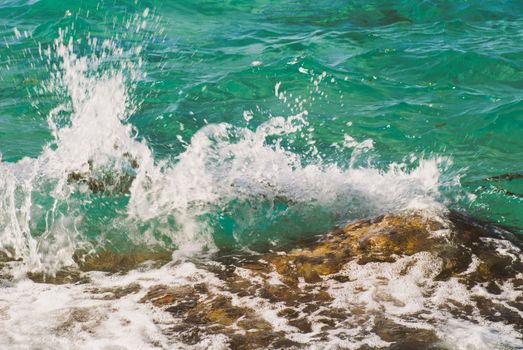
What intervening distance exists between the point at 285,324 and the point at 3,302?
1.93m

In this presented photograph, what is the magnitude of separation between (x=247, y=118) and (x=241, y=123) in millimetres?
158

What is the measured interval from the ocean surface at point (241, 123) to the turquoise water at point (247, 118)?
0.08ft

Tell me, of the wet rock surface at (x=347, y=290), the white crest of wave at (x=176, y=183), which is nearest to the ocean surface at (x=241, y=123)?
the white crest of wave at (x=176, y=183)

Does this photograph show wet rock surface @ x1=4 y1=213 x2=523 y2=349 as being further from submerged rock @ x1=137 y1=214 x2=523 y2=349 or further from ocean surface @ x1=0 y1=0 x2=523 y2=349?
ocean surface @ x1=0 y1=0 x2=523 y2=349

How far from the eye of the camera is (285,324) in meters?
4.25

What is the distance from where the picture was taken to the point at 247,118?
26.8 ft

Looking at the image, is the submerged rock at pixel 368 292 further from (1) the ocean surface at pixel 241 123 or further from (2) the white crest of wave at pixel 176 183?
(2) the white crest of wave at pixel 176 183

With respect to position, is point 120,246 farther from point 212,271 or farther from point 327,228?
point 327,228

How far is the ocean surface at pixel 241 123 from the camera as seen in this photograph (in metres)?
5.89

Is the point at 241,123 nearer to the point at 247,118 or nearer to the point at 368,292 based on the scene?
the point at 247,118

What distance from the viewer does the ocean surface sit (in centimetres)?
589

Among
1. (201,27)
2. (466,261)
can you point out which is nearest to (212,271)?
(466,261)

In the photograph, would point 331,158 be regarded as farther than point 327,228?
Yes

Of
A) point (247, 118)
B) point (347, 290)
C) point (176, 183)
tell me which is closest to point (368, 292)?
point (347, 290)
